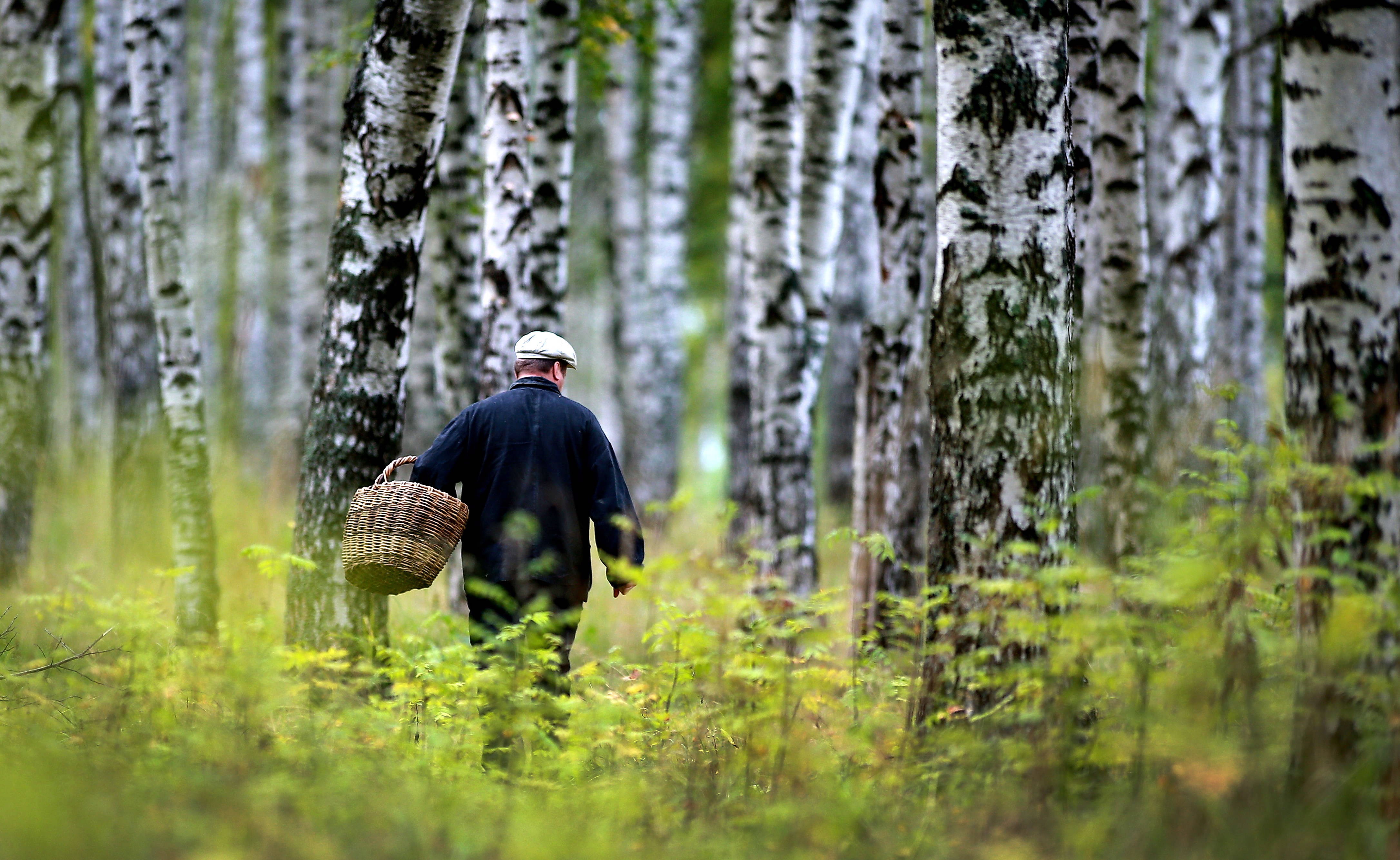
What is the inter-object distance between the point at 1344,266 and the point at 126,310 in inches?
383

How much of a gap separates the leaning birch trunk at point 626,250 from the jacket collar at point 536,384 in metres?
8.76

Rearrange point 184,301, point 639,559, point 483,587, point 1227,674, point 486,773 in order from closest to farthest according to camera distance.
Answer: point 1227,674 < point 483,587 < point 486,773 < point 639,559 < point 184,301

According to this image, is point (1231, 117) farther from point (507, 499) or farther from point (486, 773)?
point (486, 773)

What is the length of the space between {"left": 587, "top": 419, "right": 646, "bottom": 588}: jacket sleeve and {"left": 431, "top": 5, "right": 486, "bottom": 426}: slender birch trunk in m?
4.02

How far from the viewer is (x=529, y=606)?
4941 millimetres

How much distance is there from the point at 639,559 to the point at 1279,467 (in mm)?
2856

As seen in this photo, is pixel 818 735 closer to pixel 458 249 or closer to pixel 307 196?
pixel 458 249

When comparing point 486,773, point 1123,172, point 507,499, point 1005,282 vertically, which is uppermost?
point 1123,172

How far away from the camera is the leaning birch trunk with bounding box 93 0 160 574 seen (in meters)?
9.05

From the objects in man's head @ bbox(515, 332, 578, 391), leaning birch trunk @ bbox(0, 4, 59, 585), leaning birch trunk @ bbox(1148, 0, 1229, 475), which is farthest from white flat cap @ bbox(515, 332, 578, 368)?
leaning birch trunk @ bbox(1148, 0, 1229, 475)

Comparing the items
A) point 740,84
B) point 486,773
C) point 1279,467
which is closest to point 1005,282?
point 1279,467

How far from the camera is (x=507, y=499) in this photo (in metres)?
5.36

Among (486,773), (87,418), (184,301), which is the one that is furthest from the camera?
(87,418)

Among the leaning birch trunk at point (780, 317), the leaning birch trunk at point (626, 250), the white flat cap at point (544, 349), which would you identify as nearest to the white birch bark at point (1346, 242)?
the white flat cap at point (544, 349)
